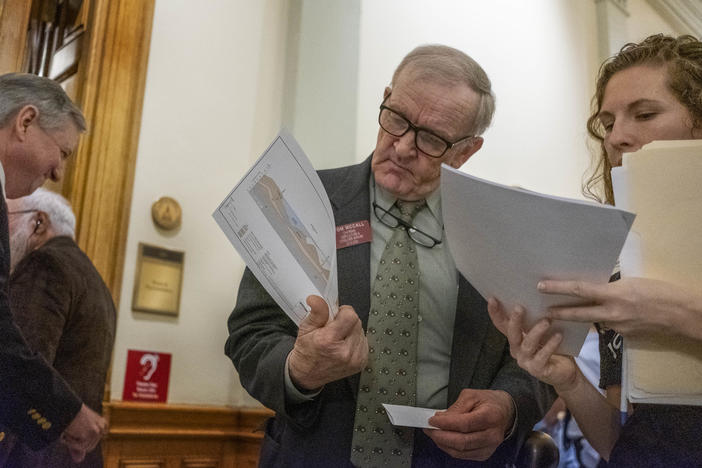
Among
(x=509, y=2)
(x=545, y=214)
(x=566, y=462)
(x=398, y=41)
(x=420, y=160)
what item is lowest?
(x=566, y=462)

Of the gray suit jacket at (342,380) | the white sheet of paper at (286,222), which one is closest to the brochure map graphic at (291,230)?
the white sheet of paper at (286,222)

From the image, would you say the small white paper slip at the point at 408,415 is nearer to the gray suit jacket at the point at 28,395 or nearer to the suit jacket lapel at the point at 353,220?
the suit jacket lapel at the point at 353,220

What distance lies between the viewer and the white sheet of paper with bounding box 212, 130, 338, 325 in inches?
43.5

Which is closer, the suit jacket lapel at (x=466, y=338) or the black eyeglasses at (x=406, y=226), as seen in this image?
the suit jacket lapel at (x=466, y=338)

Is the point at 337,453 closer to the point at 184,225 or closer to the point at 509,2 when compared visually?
the point at 184,225

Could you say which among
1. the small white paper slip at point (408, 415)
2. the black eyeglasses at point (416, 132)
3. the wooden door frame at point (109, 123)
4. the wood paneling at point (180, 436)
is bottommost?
the wood paneling at point (180, 436)

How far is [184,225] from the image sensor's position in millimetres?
3006

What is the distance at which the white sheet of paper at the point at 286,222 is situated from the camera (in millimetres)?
Result: 1105

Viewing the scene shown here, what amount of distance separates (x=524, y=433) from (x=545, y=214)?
63 cm

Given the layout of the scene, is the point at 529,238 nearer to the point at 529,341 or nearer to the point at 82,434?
the point at 529,341

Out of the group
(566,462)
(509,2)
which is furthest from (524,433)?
(509,2)

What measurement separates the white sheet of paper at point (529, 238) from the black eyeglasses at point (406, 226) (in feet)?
1.24

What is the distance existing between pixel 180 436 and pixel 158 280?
2.24 ft

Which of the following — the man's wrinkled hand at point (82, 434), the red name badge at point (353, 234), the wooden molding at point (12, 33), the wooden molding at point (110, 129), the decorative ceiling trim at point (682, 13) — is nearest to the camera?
the red name badge at point (353, 234)
